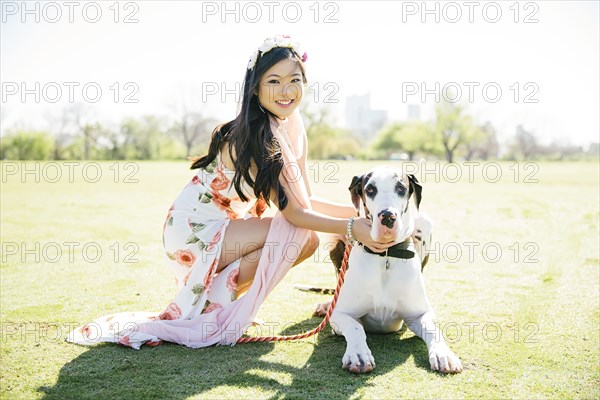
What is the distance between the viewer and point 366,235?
362cm

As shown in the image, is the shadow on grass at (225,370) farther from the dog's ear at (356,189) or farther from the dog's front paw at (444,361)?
the dog's ear at (356,189)

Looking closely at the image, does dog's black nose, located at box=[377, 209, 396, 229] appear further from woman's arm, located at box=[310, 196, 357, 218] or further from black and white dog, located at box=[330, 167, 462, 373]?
woman's arm, located at box=[310, 196, 357, 218]

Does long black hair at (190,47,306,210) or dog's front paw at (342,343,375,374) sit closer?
dog's front paw at (342,343,375,374)

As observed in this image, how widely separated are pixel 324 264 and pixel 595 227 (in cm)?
654

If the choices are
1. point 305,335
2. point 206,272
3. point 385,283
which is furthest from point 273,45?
point 305,335

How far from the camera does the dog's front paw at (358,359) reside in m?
3.34

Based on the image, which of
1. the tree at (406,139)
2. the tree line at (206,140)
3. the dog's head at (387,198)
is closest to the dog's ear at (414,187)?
the dog's head at (387,198)

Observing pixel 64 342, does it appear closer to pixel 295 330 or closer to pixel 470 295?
pixel 295 330

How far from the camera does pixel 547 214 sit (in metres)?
13.4

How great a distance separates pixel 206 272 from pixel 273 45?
1.73m

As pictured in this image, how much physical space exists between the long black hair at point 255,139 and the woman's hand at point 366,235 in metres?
0.59

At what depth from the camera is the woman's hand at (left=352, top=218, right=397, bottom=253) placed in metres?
3.62

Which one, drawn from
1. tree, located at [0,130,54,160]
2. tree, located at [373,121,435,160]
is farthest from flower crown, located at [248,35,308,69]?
tree, located at [373,121,435,160]

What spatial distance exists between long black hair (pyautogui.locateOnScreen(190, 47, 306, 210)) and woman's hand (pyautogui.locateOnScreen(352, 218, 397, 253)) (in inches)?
23.2
